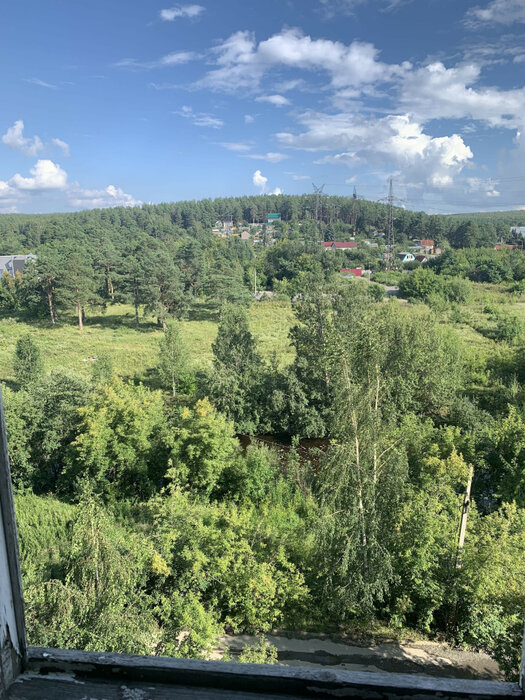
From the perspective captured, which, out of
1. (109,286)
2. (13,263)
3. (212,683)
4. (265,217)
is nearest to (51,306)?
(13,263)

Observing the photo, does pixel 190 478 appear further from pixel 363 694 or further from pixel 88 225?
pixel 88 225

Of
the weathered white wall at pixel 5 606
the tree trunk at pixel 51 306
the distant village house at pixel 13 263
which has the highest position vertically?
the distant village house at pixel 13 263

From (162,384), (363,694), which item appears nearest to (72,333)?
(162,384)

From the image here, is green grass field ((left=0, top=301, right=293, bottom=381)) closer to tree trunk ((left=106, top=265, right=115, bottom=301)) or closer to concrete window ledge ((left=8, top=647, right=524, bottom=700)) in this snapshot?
tree trunk ((left=106, top=265, right=115, bottom=301))

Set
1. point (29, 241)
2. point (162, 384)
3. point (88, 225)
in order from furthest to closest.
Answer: point (88, 225) → point (29, 241) → point (162, 384)

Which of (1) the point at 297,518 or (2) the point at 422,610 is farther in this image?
(1) the point at 297,518

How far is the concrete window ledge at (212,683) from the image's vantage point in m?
0.76

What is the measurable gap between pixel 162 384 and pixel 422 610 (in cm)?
1604

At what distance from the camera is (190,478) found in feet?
39.5

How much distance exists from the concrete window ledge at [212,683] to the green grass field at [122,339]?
20313 mm

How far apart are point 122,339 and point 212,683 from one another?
29320 millimetres

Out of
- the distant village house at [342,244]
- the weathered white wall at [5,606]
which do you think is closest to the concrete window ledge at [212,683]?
the weathered white wall at [5,606]

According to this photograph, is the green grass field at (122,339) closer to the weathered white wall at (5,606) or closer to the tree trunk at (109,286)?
the tree trunk at (109,286)

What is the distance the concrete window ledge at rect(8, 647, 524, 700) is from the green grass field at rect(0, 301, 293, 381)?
66.6 feet
